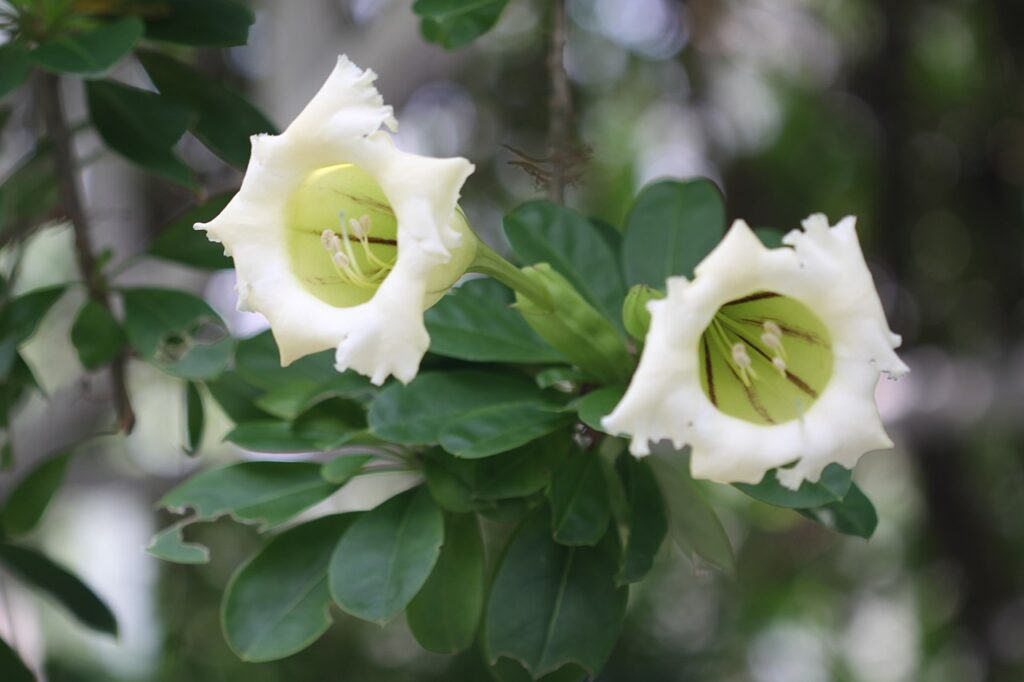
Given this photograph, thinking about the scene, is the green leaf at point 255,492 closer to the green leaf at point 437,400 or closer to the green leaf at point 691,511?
the green leaf at point 437,400

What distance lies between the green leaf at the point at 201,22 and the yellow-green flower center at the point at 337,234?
36 centimetres

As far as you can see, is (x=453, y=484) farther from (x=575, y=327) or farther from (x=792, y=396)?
(x=792, y=396)

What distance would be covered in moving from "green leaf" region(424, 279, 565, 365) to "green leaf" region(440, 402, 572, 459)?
48 mm

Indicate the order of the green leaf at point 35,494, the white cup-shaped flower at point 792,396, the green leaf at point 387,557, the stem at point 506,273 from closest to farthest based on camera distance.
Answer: the white cup-shaped flower at point 792,396, the stem at point 506,273, the green leaf at point 387,557, the green leaf at point 35,494

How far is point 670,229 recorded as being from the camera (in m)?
0.89

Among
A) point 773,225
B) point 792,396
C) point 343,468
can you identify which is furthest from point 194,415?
point 773,225

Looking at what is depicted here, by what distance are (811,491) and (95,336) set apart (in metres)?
0.67

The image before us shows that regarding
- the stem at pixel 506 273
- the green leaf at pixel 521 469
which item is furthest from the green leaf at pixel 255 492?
the stem at pixel 506 273

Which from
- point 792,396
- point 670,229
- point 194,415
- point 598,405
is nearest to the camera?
point 792,396

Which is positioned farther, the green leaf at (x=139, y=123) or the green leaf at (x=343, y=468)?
the green leaf at (x=139, y=123)

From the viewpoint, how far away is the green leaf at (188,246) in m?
1.00

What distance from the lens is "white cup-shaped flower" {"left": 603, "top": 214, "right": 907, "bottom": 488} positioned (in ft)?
1.60

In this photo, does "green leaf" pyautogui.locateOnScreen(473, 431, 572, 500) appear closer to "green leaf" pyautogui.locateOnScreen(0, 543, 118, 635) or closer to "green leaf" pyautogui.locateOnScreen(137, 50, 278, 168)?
"green leaf" pyautogui.locateOnScreen(137, 50, 278, 168)

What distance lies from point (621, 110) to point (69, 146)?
215 cm
